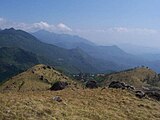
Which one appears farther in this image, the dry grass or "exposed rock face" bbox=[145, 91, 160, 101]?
"exposed rock face" bbox=[145, 91, 160, 101]

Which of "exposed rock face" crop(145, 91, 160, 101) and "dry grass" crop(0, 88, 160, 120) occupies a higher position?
"exposed rock face" crop(145, 91, 160, 101)

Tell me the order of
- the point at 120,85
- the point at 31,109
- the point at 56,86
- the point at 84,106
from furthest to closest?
the point at 56,86 < the point at 120,85 < the point at 84,106 < the point at 31,109

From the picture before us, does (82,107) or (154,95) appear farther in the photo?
(154,95)

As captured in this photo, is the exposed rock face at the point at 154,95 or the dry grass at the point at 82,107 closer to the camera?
the dry grass at the point at 82,107

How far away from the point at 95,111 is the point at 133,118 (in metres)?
4.75

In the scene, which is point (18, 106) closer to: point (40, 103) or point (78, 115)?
point (40, 103)

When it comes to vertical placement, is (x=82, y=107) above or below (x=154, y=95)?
below

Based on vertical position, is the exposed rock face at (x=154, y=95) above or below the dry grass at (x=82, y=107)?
above

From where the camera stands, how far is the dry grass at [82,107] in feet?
102

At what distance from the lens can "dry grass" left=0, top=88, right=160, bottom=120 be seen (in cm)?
3102

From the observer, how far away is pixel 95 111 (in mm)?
35188

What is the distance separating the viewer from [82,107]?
36469mm

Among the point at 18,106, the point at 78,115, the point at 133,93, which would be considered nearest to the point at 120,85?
the point at 133,93

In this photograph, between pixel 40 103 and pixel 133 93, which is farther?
pixel 133 93
